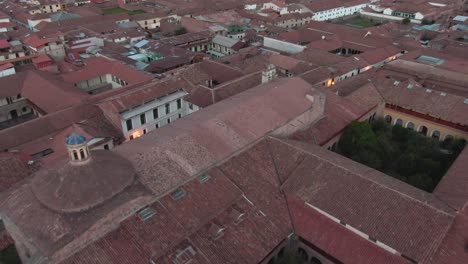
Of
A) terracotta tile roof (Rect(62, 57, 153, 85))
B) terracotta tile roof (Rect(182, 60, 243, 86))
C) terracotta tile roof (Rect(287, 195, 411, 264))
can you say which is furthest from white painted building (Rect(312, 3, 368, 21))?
terracotta tile roof (Rect(287, 195, 411, 264))

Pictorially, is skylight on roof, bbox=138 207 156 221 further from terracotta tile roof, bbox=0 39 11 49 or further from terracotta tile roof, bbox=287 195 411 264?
terracotta tile roof, bbox=0 39 11 49

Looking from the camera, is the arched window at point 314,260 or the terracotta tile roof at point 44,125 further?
the terracotta tile roof at point 44,125

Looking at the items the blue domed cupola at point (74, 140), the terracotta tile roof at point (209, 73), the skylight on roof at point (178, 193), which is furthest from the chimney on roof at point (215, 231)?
the terracotta tile roof at point (209, 73)

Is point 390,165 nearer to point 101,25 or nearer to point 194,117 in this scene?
point 194,117

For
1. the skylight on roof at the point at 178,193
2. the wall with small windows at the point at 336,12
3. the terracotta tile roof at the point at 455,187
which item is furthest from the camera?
the wall with small windows at the point at 336,12

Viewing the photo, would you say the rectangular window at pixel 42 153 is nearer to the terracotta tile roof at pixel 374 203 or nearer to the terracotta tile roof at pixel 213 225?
the terracotta tile roof at pixel 213 225

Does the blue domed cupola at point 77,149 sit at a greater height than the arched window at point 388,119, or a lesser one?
greater

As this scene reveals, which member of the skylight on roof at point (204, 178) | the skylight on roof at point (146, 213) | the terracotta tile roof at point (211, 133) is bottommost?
the skylight on roof at point (146, 213)
